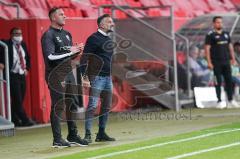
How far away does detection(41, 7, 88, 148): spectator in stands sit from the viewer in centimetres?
1269

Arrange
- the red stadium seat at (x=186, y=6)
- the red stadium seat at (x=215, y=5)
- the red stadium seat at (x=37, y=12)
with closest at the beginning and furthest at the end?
the red stadium seat at (x=37, y=12)
the red stadium seat at (x=186, y=6)
the red stadium seat at (x=215, y=5)

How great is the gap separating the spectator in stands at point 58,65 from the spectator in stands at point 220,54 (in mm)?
7908

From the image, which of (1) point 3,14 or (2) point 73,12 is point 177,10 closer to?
(2) point 73,12

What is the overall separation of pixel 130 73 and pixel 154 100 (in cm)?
118

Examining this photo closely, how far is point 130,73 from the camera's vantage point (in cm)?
2050

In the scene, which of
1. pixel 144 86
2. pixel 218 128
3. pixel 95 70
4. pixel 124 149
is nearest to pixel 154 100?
pixel 144 86

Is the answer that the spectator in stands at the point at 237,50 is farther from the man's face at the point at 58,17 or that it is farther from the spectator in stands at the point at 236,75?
the man's face at the point at 58,17

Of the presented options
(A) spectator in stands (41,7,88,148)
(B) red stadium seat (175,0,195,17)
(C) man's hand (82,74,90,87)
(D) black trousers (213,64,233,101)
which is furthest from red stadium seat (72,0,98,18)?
(A) spectator in stands (41,7,88,148)

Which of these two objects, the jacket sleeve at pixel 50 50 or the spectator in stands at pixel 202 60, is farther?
the spectator in stands at pixel 202 60

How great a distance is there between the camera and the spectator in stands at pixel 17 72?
57.5 ft

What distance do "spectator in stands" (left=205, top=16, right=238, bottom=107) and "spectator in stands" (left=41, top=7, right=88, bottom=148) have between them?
7908 mm

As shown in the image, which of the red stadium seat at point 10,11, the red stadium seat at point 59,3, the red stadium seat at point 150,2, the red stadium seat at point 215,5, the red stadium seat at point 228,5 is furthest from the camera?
the red stadium seat at point 228,5

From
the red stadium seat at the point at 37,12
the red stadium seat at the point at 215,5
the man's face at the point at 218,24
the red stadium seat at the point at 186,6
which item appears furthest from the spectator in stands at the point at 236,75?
the red stadium seat at the point at 215,5

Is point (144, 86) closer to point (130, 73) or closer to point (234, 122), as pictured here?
point (130, 73)
